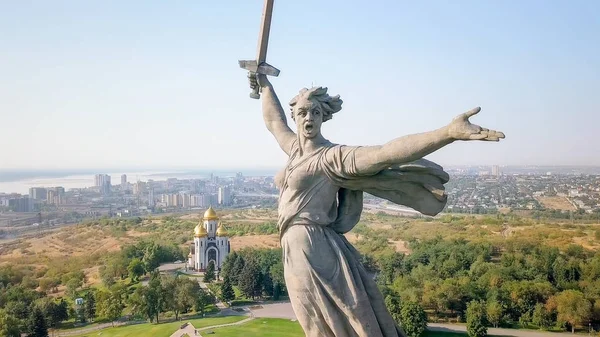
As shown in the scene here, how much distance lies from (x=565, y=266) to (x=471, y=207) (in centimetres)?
5331

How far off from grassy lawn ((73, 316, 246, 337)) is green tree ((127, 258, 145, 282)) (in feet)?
43.6

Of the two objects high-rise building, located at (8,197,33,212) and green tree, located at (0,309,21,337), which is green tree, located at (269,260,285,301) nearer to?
green tree, located at (0,309,21,337)

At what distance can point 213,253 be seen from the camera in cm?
4722

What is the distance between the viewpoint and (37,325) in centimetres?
2662

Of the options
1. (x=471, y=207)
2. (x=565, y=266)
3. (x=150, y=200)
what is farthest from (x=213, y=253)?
(x=150, y=200)

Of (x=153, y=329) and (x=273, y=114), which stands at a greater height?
(x=273, y=114)

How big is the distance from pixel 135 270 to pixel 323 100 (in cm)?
4092

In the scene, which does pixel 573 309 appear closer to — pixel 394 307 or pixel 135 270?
pixel 394 307

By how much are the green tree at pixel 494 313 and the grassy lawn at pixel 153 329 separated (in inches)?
517

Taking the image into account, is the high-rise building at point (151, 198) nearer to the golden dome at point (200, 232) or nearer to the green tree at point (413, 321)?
the golden dome at point (200, 232)

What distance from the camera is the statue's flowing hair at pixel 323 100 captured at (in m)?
5.04

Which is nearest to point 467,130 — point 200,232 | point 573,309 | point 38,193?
point 573,309

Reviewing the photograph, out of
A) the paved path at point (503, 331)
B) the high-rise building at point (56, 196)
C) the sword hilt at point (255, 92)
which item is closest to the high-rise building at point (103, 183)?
the high-rise building at point (56, 196)

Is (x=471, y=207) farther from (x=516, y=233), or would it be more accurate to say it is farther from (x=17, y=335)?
(x=17, y=335)
